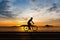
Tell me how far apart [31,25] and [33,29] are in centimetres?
165

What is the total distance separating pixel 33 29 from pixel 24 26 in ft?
5.37

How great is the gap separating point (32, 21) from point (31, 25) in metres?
0.78

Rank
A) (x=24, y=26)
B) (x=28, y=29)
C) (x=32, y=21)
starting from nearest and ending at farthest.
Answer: (x=32, y=21), (x=28, y=29), (x=24, y=26)

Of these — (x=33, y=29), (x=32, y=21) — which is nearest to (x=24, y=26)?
(x=33, y=29)

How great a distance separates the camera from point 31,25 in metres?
21.1

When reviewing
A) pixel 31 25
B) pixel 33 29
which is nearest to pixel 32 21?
pixel 31 25

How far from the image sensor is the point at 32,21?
20516 millimetres

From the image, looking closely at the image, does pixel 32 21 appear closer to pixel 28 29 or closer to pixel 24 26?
pixel 28 29

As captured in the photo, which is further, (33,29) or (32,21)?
(33,29)

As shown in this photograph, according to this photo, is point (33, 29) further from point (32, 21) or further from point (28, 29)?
point (32, 21)

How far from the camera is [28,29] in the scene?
862 inches

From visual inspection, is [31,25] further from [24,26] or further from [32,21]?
[24,26]

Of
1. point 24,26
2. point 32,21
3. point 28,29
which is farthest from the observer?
point 24,26

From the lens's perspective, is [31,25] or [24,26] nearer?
[31,25]
